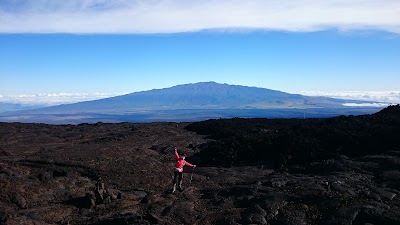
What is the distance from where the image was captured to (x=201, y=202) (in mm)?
19859

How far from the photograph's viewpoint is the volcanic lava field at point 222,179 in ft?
56.9

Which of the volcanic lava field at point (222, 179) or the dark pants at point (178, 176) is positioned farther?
the dark pants at point (178, 176)

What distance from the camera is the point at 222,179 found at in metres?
25.2

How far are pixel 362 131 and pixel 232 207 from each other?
58.3 feet

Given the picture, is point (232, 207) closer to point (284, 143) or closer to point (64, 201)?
point (64, 201)

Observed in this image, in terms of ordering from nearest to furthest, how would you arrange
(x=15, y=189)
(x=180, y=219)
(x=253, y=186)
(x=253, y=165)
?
(x=180, y=219)
(x=15, y=189)
(x=253, y=186)
(x=253, y=165)

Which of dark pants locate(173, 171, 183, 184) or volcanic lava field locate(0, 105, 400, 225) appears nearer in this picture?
volcanic lava field locate(0, 105, 400, 225)

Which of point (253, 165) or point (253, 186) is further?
point (253, 165)

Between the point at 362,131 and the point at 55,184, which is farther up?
the point at 362,131

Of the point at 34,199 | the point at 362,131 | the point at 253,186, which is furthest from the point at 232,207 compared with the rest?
the point at 362,131

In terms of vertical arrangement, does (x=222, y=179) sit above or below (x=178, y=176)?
below

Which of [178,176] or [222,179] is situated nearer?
[178,176]

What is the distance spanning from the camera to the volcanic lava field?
17344 mm

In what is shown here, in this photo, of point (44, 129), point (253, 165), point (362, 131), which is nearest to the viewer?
point (253, 165)
